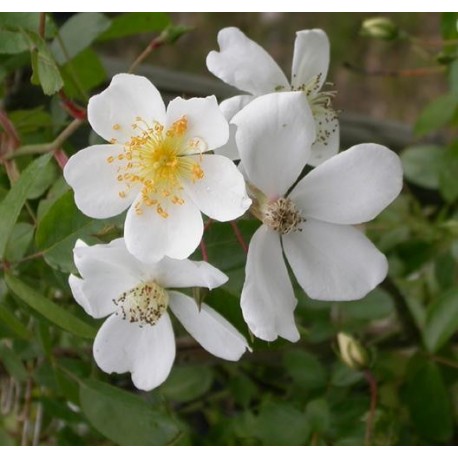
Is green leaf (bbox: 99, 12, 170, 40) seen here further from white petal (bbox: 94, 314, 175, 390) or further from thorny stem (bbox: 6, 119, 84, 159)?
white petal (bbox: 94, 314, 175, 390)

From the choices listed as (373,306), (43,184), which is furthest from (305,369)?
(43,184)

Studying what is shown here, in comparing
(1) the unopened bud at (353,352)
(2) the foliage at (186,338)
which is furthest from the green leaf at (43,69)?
(1) the unopened bud at (353,352)

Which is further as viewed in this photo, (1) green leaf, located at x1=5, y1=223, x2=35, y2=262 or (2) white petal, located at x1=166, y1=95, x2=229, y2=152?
(1) green leaf, located at x1=5, y1=223, x2=35, y2=262

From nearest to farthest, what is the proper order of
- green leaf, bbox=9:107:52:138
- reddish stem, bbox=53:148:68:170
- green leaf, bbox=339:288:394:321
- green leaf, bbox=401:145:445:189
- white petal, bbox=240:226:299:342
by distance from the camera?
1. white petal, bbox=240:226:299:342
2. reddish stem, bbox=53:148:68:170
3. green leaf, bbox=9:107:52:138
4. green leaf, bbox=339:288:394:321
5. green leaf, bbox=401:145:445:189

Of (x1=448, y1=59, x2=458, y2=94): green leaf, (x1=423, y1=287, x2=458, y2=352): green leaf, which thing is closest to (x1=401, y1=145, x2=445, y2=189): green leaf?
(x1=448, y1=59, x2=458, y2=94): green leaf

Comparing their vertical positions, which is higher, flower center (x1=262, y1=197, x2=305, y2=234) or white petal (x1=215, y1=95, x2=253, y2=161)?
white petal (x1=215, y1=95, x2=253, y2=161)

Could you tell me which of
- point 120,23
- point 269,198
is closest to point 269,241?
point 269,198
